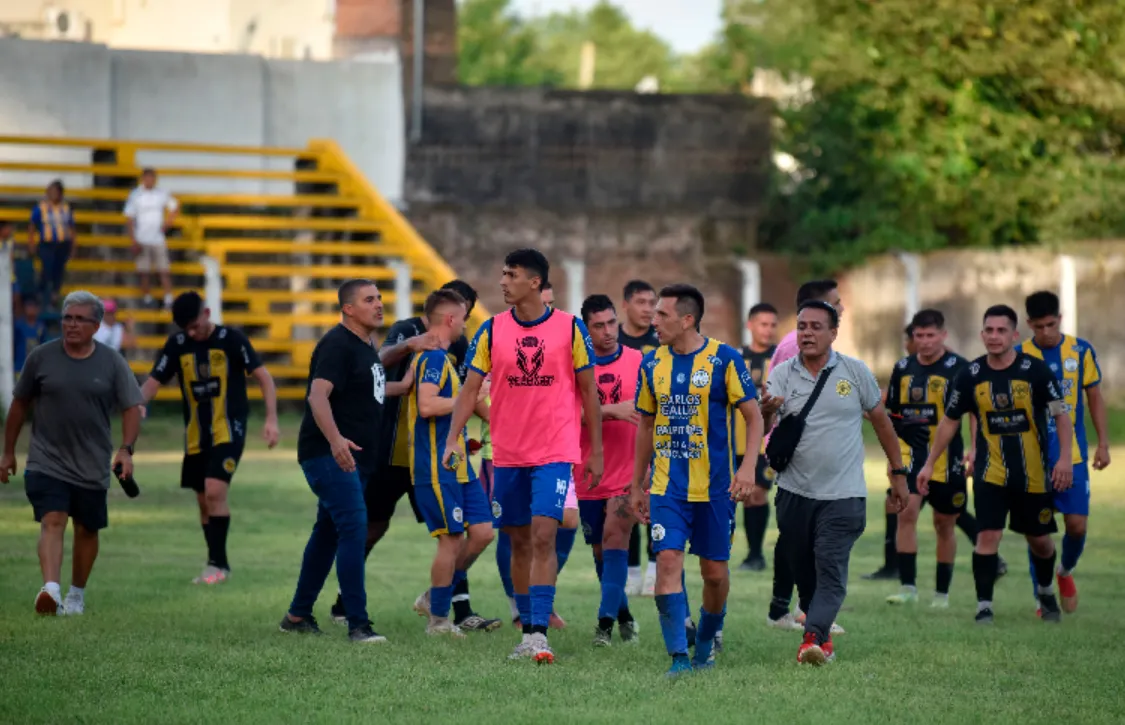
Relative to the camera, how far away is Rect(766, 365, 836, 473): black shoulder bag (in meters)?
9.88

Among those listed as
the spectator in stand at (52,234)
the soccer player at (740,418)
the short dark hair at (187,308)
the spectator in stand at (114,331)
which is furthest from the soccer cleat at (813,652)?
the spectator in stand at (52,234)

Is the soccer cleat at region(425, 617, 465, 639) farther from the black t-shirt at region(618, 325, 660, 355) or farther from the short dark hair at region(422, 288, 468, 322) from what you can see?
the black t-shirt at region(618, 325, 660, 355)

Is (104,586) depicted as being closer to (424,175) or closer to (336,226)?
(336,226)


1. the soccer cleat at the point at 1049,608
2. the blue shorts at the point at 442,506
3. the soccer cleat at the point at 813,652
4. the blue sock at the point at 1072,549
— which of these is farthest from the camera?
the blue sock at the point at 1072,549

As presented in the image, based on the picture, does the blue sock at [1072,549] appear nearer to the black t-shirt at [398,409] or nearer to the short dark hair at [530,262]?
the black t-shirt at [398,409]

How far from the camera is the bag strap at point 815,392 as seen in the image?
32.4ft

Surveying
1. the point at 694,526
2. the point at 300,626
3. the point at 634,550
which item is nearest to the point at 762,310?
the point at 634,550

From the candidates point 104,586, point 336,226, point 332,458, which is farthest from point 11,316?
point 332,458

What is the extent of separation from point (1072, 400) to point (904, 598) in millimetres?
1786

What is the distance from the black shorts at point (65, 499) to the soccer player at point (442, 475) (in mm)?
2133

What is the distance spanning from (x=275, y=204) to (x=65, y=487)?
748 inches

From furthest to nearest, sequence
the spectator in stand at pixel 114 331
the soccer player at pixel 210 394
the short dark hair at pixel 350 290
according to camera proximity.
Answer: the spectator in stand at pixel 114 331 < the soccer player at pixel 210 394 < the short dark hair at pixel 350 290

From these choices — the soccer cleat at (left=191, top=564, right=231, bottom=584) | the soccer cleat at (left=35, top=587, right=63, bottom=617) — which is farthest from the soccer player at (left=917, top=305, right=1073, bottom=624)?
the soccer cleat at (left=35, top=587, right=63, bottom=617)

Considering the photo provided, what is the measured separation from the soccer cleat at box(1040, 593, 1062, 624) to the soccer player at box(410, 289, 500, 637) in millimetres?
3754
